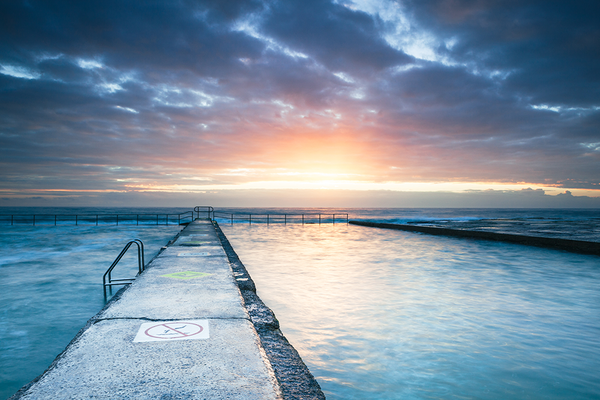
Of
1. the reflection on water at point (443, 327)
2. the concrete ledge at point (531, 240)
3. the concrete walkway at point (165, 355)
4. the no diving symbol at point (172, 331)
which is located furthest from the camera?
the concrete ledge at point (531, 240)

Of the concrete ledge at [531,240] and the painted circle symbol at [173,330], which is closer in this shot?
the painted circle symbol at [173,330]

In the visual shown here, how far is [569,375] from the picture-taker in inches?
152

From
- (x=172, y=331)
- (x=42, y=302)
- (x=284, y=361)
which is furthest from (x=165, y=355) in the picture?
(x=42, y=302)

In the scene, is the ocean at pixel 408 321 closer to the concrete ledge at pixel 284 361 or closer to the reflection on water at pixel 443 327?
the reflection on water at pixel 443 327

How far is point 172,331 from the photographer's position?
3.05 meters

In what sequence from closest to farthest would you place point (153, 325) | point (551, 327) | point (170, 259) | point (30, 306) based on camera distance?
1. point (153, 325)
2. point (551, 327)
3. point (30, 306)
4. point (170, 259)

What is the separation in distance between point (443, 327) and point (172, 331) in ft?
13.6

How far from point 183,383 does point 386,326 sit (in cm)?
397

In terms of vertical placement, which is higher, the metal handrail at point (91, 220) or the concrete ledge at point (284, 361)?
the concrete ledge at point (284, 361)

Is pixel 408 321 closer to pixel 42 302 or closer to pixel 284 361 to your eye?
pixel 284 361

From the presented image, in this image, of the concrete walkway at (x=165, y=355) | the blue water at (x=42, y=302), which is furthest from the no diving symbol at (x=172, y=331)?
the blue water at (x=42, y=302)

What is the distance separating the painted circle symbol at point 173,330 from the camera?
295cm

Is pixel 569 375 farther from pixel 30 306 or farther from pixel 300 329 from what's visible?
pixel 30 306

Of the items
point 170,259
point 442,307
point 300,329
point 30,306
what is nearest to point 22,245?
point 30,306
